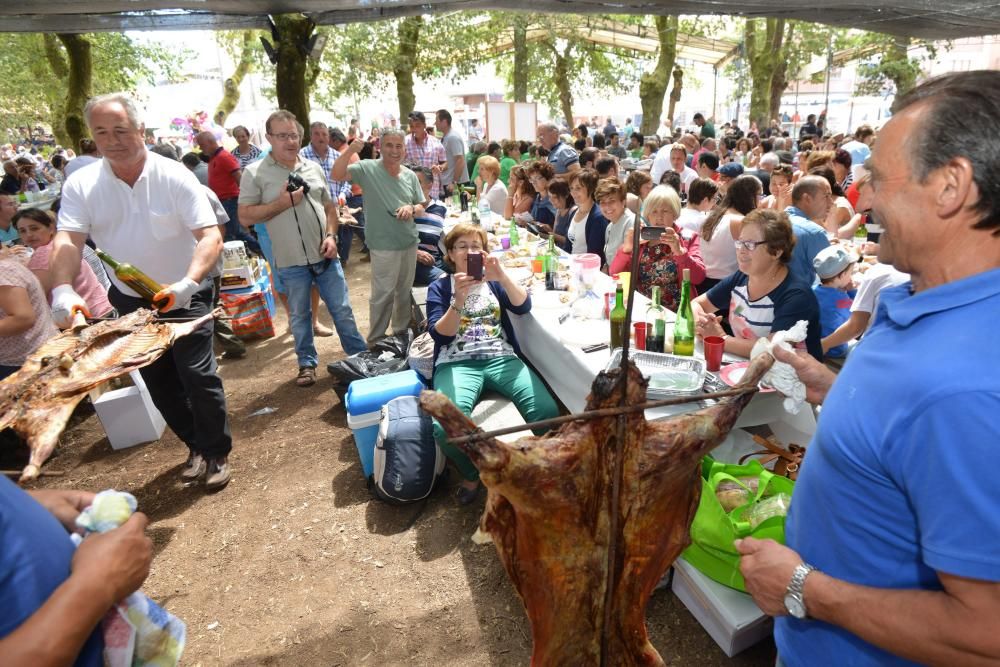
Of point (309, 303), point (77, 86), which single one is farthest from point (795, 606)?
point (77, 86)

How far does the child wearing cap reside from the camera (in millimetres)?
3514

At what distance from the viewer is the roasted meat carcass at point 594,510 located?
985mm

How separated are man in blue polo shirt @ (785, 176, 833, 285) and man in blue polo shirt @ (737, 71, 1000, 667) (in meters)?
3.00

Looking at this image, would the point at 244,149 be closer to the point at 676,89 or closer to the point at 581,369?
the point at 581,369

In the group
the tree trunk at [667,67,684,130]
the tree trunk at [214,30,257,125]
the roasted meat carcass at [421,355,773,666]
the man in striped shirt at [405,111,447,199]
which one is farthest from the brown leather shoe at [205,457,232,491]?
the tree trunk at [667,67,684,130]

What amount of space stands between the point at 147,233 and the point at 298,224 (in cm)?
145

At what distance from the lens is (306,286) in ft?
15.5

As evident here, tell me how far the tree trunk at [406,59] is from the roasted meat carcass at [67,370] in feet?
44.7


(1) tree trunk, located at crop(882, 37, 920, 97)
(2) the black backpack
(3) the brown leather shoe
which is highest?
(1) tree trunk, located at crop(882, 37, 920, 97)

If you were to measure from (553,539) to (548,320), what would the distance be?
2408 millimetres

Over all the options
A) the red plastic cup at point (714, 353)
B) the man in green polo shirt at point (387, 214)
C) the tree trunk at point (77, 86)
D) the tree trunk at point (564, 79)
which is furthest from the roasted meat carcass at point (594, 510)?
the tree trunk at point (564, 79)

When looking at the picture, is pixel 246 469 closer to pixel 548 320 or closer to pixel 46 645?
pixel 548 320

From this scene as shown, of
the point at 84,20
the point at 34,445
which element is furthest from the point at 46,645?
the point at 84,20

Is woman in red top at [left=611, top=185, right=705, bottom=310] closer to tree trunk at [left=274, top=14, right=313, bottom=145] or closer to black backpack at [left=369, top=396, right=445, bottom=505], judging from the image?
black backpack at [left=369, top=396, right=445, bottom=505]
